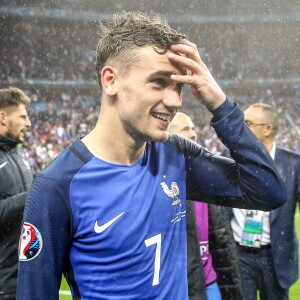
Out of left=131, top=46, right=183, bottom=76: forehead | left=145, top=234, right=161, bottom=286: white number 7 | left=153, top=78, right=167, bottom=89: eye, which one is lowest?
left=145, top=234, right=161, bottom=286: white number 7

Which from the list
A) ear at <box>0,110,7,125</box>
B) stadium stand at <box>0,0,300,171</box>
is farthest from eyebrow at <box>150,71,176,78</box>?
stadium stand at <box>0,0,300,171</box>

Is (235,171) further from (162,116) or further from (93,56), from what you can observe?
(93,56)

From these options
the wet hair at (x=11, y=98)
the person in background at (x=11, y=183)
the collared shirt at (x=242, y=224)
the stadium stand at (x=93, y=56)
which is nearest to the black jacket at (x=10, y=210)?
the person in background at (x=11, y=183)

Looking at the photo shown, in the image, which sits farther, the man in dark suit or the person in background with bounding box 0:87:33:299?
the man in dark suit

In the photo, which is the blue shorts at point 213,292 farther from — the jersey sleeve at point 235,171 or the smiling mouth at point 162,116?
the smiling mouth at point 162,116

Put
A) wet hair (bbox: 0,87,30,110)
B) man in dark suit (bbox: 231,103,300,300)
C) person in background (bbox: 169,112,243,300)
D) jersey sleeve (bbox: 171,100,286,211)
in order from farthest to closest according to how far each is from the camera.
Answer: man in dark suit (bbox: 231,103,300,300) → wet hair (bbox: 0,87,30,110) → person in background (bbox: 169,112,243,300) → jersey sleeve (bbox: 171,100,286,211)

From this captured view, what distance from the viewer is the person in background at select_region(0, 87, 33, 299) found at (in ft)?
9.93

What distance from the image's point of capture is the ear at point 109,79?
1586 mm

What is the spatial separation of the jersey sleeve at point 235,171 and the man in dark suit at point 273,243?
2.07m

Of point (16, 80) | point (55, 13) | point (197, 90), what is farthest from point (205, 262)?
point (55, 13)

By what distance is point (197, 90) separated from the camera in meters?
1.57

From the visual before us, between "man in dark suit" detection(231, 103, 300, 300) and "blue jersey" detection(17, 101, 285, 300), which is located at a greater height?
"blue jersey" detection(17, 101, 285, 300)

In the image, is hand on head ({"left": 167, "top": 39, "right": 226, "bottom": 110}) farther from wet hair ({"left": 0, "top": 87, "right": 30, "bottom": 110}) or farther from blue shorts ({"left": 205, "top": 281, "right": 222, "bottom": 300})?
wet hair ({"left": 0, "top": 87, "right": 30, "bottom": 110})

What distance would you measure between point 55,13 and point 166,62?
23.2m
